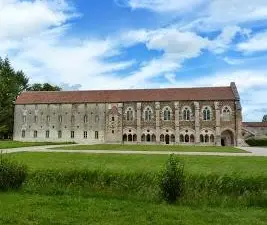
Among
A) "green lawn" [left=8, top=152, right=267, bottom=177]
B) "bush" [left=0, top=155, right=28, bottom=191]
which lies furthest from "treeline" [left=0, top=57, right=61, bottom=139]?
"bush" [left=0, top=155, right=28, bottom=191]

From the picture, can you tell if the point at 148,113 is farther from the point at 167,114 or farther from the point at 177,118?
the point at 177,118

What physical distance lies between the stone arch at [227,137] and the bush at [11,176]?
50967 mm

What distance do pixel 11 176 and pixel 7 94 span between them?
63.4m

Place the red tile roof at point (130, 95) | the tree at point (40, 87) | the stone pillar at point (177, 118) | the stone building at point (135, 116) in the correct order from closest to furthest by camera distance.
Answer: the stone building at point (135, 116)
the stone pillar at point (177, 118)
the red tile roof at point (130, 95)
the tree at point (40, 87)

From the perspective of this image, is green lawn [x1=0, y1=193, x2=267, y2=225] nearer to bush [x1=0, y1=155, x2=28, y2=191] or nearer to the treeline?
bush [x1=0, y1=155, x2=28, y2=191]

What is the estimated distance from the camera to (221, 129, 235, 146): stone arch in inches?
2371

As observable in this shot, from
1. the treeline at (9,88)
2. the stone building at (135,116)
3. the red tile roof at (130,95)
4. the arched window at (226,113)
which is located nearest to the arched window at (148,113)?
the stone building at (135,116)

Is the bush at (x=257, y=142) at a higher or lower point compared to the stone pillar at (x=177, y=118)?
lower

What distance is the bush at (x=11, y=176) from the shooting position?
1241 centimetres

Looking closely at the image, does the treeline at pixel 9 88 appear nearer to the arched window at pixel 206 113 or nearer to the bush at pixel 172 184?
the arched window at pixel 206 113

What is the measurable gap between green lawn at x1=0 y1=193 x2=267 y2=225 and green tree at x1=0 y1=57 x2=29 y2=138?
57586mm

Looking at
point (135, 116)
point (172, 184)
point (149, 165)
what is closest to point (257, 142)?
point (135, 116)

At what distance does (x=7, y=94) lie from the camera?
238 feet

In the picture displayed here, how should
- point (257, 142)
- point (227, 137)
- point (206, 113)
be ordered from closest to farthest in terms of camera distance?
point (257, 142)
point (227, 137)
point (206, 113)
